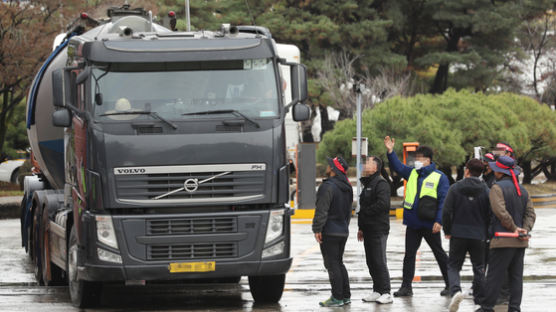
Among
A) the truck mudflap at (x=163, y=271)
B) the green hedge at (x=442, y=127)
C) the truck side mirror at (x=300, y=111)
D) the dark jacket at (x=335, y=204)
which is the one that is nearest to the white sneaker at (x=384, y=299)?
the dark jacket at (x=335, y=204)

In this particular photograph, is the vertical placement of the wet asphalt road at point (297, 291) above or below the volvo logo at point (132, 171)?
below

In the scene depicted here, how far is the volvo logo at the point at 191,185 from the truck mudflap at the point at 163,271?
881 millimetres

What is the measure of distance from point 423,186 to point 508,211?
6.89ft

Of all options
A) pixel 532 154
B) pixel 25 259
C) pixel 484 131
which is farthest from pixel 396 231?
pixel 532 154

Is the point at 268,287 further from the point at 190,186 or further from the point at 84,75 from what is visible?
the point at 84,75

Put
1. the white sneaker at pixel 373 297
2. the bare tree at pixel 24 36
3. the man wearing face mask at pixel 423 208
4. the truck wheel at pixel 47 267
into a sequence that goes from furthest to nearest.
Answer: the bare tree at pixel 24 36
the truck wheel at pixel 47 267
the man wearing face mask at pixel 423 208
the white sneaker at pixel 373 297

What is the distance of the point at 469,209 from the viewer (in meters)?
11.1

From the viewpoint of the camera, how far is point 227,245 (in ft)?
37.0

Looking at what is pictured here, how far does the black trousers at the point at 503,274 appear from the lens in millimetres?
10375

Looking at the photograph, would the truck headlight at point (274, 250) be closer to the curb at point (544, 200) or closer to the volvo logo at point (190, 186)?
the volvo logo at point (190, 186)

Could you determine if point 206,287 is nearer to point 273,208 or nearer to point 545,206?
point 273,208

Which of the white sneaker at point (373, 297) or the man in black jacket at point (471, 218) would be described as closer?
the man in black jacket at point (471, 218)

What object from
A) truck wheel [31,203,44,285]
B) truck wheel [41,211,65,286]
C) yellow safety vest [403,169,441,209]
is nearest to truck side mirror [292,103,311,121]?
yellow safety vest [403,169,441,209]

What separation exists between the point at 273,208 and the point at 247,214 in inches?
13.0
